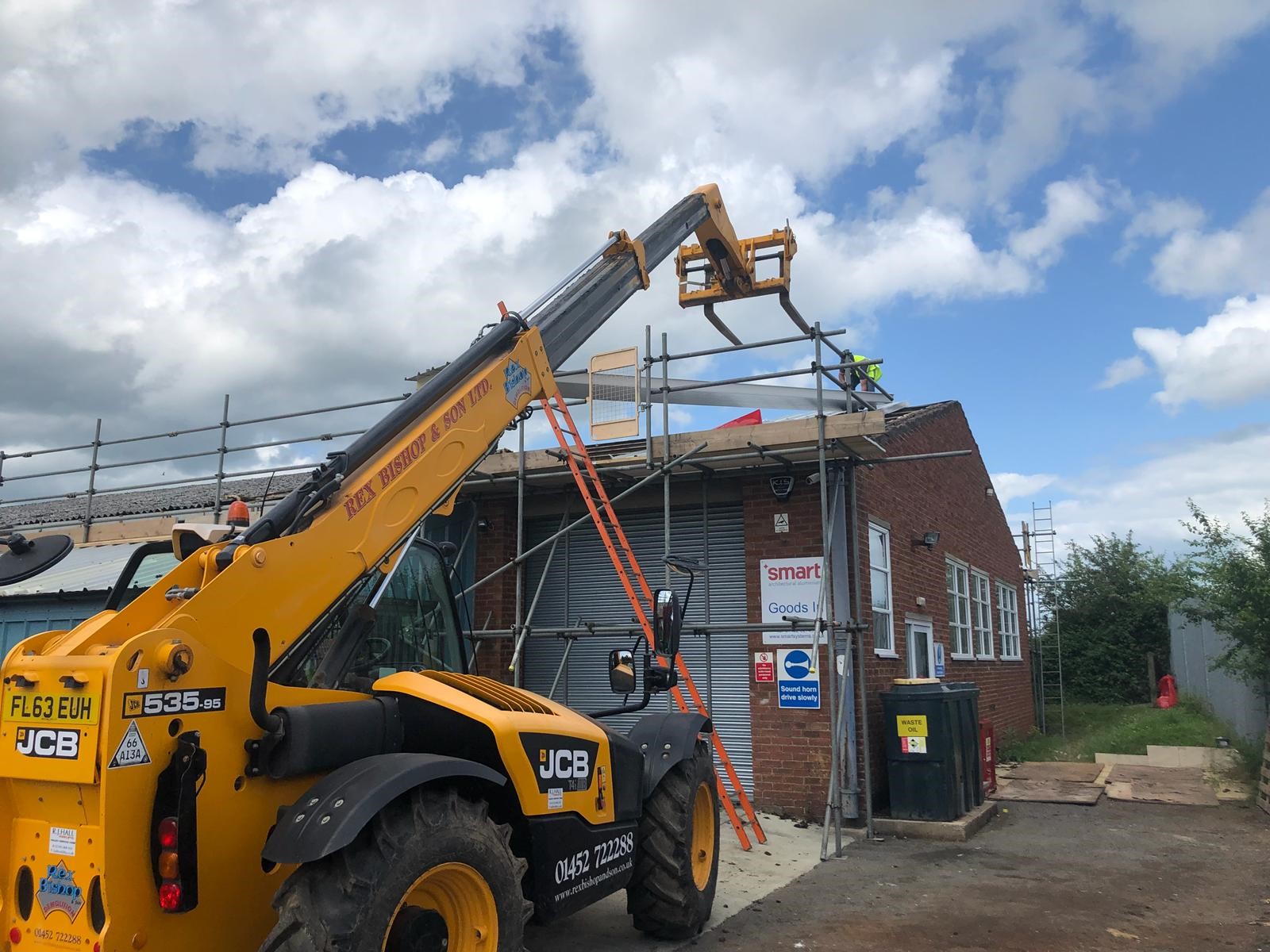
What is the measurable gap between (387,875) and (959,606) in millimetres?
12737

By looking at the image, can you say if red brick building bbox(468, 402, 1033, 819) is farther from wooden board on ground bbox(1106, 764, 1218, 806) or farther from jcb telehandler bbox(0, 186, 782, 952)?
jcb telehandler bbox(0, 186, 782, 952)

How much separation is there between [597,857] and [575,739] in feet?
2.16

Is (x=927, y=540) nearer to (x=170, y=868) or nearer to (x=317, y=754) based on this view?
(x=317, y=754)

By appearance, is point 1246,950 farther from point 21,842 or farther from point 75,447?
point 75,447

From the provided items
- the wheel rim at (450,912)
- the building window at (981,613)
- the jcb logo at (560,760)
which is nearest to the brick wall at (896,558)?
the building window at (981,613)

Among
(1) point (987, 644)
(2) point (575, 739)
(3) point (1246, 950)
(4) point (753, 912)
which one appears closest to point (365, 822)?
(2) point (575, 739)

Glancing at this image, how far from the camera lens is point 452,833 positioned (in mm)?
3779

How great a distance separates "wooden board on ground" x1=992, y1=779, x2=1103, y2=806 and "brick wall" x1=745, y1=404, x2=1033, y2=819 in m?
1.65

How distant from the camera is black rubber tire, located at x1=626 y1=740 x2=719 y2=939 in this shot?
18.4 ft

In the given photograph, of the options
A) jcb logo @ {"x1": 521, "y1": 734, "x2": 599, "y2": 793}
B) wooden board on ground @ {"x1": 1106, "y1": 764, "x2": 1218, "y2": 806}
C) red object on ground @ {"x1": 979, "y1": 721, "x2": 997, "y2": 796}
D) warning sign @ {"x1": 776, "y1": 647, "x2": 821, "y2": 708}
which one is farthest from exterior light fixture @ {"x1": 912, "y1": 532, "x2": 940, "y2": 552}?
jcb logo @ {"x1": 521, "y1": 734, "x2": 599, "y2": 793}

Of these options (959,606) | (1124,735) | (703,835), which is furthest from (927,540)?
(1124,735)

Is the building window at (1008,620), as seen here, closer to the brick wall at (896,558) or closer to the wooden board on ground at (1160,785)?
the brick wall at (896,558)

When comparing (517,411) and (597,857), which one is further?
(517,411)

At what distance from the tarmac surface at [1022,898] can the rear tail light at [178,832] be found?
2.92 meters
